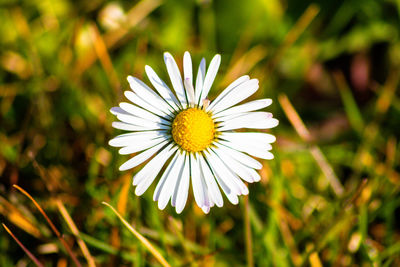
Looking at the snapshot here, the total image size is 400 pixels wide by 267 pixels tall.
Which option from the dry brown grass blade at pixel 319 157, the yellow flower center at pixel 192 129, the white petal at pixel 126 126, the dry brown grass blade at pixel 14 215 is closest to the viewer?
the white petal at pixel 126 126

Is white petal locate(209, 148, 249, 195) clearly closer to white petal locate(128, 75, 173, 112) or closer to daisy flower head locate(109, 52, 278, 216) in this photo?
daisy flower head locate(109, 52, 278, 216)

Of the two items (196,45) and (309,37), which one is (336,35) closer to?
(309,37)

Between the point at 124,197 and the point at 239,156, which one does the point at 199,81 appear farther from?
the point at 124,197

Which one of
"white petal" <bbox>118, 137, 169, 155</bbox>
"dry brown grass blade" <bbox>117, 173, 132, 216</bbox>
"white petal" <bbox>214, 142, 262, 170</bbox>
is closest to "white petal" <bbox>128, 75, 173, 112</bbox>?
"white petal" <bbox>118, 137, 169, 155</bbox>

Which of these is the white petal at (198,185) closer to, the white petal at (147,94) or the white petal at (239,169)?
the white petal at (239,169)

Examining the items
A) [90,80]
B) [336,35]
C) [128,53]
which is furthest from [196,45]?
[336,35]

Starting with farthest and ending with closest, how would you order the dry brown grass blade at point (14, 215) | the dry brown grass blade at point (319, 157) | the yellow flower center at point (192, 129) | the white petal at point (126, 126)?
the dry brown grass blade at point (319, 157)
the dry brown grass blade at point (14, 215)
the yellow flower center at point (192, 129)
the white petal at point (126, 126)

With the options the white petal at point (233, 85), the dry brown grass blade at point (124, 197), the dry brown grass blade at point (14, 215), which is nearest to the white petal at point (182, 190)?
the white petal at point (233, 85)
